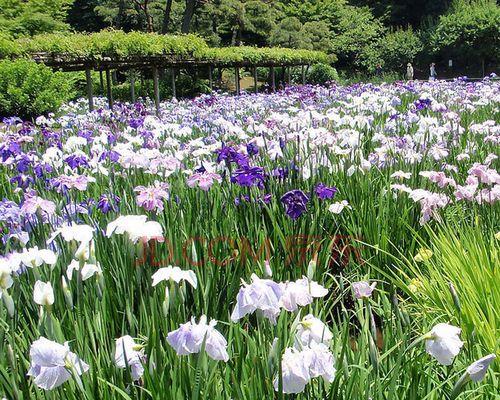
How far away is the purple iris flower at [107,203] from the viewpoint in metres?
2.67

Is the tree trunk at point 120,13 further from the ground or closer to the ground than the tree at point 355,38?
further from the ground

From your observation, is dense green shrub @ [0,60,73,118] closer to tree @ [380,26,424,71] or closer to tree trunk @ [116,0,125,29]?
tree trunk @ [116,0,125,29]

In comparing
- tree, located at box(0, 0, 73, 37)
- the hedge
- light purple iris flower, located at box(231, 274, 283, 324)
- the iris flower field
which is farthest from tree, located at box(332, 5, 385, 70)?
light purple iris flower, located at box(231, 274, 283, 324)

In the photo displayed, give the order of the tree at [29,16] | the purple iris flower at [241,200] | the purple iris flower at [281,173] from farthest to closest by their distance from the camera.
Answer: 1. the tree at [29,16]
2. the purple iris flower at [281,173]
3. the purple iris flower at [241,200]

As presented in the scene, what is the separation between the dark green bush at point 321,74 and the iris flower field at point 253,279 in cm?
2516

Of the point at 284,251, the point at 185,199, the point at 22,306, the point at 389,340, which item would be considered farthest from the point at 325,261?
the point at 22,306

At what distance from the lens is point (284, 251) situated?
2.72 metres

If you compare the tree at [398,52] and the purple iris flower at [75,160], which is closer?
the purple iris flower at [75,160]

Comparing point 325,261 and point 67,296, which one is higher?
point 67,296

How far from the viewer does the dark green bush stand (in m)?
29.3

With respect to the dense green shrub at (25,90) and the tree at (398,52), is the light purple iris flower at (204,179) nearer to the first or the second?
the dense green shrub at (25,90)

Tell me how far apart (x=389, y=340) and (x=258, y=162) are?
2320 mm

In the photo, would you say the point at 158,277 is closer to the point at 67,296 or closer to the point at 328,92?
the point at 67,296

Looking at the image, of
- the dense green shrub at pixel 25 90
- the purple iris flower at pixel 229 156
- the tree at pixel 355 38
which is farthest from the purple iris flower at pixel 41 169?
the tree at pixel 355 38
